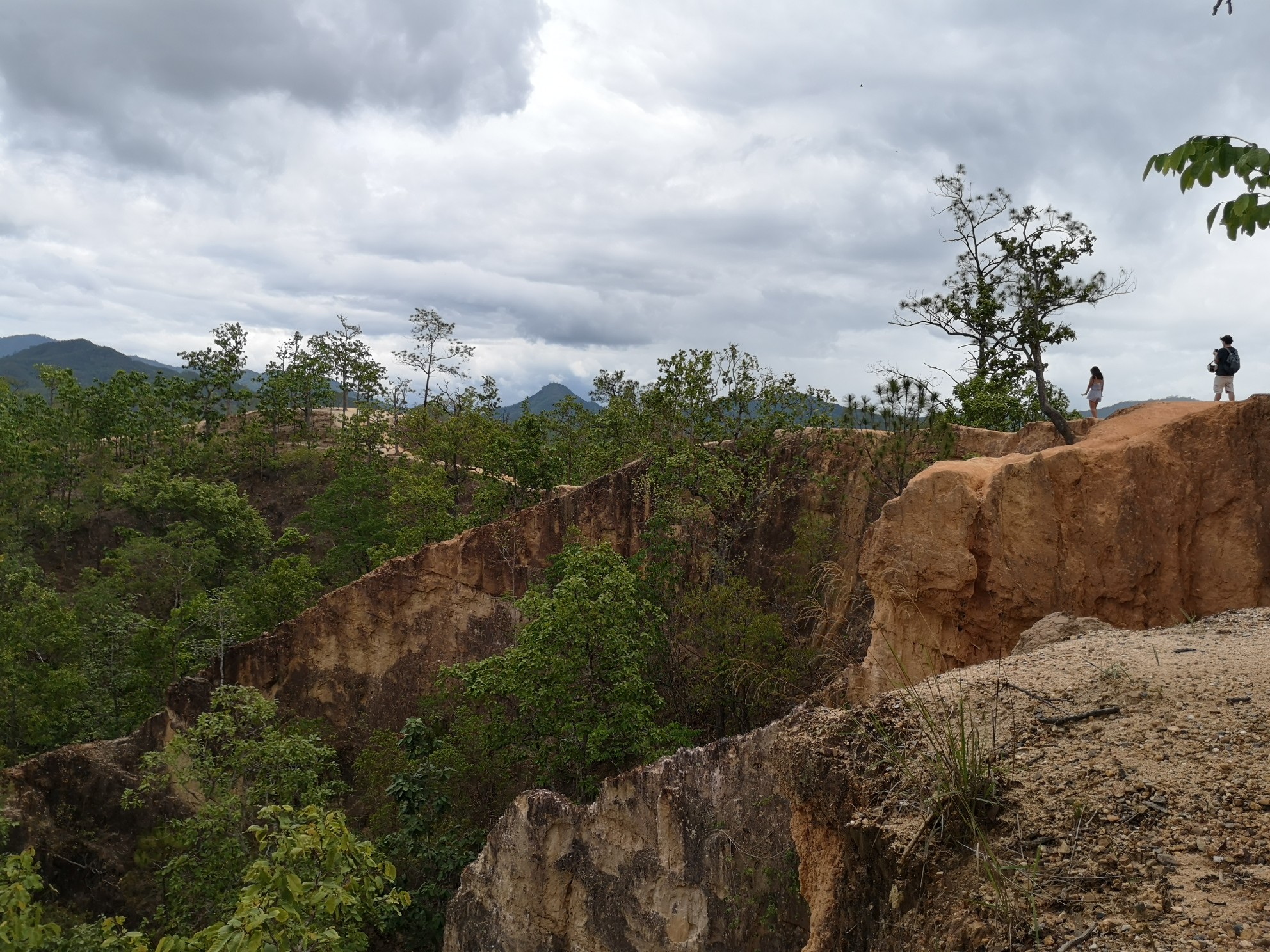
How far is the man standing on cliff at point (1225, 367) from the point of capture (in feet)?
39.7

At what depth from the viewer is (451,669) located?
58.0ft

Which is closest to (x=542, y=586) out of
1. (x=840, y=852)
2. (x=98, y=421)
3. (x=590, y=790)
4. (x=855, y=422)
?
(x=590, y=790)

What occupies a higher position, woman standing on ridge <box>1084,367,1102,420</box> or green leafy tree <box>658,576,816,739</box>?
woman standing on ridge <box>1084,367,1102,420</box>

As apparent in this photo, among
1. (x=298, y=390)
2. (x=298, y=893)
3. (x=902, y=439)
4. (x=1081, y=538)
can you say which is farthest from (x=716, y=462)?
(x=298, y=390)

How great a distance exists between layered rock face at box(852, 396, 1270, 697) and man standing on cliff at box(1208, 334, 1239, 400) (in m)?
1.05

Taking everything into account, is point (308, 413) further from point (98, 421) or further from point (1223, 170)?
point (1223, 170)

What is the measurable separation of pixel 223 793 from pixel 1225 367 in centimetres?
1731

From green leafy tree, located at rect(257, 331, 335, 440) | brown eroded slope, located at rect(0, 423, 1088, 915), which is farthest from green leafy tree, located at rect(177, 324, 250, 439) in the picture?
brown eroded slope, located at rect(0, 423, 1088, 915)

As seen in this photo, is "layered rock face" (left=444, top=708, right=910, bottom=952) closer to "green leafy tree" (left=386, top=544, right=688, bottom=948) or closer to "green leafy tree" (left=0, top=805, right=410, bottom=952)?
"green leafy tree" (left=386, top=544, right=688, bottom=948)

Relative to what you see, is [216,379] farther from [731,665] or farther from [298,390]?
[731,665]

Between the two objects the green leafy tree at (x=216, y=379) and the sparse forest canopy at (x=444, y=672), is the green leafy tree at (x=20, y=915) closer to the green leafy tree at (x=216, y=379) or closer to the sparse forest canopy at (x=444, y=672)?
the sparse forest canopy at (x=444, y=672)

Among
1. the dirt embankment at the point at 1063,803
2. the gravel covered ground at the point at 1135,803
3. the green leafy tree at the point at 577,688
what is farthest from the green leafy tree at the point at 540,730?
the gravel covered ground at the point at 1135,803

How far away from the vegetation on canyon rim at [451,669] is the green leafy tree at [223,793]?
6 cm

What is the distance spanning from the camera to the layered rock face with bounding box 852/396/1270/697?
10.6m
